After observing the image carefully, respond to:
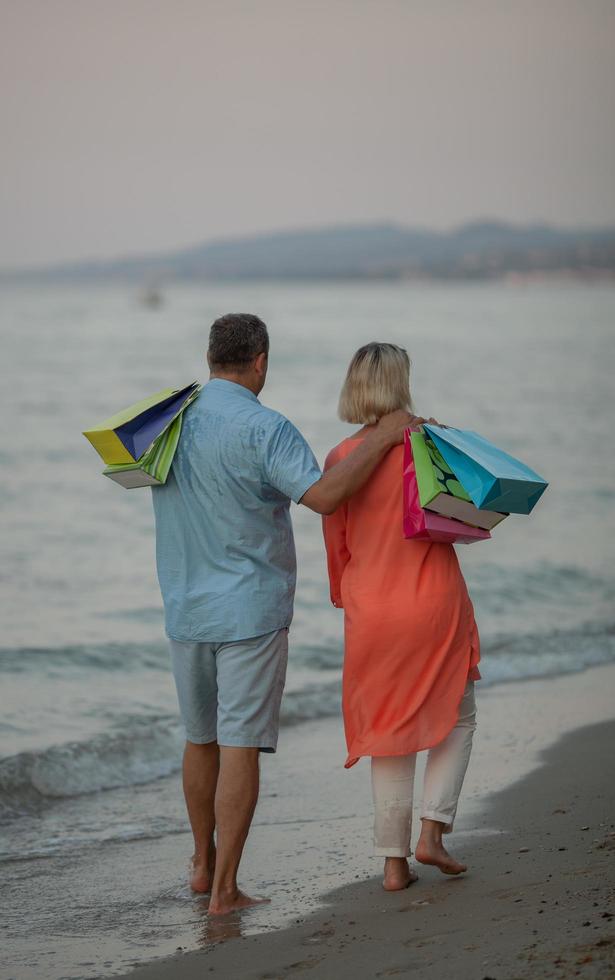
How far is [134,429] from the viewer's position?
3.59 meters

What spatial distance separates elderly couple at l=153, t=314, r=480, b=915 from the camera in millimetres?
3570

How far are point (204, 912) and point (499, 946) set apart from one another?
111cm

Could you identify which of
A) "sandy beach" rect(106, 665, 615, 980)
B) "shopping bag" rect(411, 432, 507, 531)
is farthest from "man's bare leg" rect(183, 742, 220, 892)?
"shopping bag" rect(411, 432, 507, 531)

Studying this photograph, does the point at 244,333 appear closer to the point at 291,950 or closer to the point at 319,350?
the point at 291,950

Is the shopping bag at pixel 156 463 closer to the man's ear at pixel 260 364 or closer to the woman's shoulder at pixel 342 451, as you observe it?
the man's ear at pixel 260 364

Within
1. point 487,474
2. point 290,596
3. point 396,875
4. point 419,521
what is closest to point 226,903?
point 396,875

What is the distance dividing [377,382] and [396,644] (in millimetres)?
769

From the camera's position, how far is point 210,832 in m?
3.88

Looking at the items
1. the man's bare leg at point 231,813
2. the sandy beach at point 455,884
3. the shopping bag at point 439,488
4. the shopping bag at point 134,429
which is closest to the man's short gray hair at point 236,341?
the shopping bag at point 134,429

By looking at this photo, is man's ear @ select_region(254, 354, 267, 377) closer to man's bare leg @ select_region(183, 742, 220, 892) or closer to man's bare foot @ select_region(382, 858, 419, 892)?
man's bare leg @ select_region(183, 742, 220, 892)

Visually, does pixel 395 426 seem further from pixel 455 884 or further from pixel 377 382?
pixel 455 884

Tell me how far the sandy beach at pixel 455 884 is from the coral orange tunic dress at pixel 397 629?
1.55ft

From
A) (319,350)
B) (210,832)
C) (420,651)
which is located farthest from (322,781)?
(319,350)

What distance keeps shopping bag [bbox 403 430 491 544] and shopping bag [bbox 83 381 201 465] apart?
2.25ft
